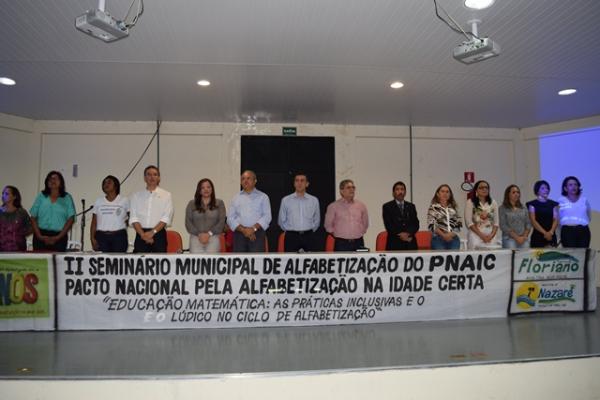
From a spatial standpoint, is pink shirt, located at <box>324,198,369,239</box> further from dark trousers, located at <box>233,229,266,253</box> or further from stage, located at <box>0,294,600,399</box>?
stage, located at <box>0,294,600,399</box>

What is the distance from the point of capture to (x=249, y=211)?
161 inches

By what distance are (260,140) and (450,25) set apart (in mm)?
3939

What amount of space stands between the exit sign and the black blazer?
2792 millimetres

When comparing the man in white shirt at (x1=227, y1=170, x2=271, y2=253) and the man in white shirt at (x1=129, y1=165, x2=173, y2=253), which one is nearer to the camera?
the man in white shirt at (x1=129, y1=165, x2=173, y2=253)

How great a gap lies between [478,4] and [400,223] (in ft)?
7.60

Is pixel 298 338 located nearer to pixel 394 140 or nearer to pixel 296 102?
pixel 296 102

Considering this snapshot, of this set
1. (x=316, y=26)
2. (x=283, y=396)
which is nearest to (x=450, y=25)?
(x=316, y=26)

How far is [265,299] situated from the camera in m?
2.94

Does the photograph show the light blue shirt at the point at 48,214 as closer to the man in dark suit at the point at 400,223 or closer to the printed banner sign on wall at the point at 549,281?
the man in dark suit at the point at 400,223

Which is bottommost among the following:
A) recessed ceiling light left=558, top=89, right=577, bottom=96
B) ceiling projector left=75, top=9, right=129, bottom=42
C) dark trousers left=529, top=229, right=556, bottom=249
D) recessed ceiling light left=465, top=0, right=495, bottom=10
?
dark trousers left=529, top=229, right=556, bottom=249

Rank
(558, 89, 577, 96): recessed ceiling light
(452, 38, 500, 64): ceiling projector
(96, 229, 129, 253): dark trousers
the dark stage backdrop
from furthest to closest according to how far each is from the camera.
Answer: the dark stage backdrop, (558, 89, 577, 96): recessed ceiling light, (96, 229, 129, 253): dark trousers, (452, 38, 500, 64): ceiling projector

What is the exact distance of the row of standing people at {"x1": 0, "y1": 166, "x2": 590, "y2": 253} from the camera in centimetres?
395

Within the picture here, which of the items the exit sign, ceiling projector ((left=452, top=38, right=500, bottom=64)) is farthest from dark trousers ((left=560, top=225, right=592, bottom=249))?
the exit sign

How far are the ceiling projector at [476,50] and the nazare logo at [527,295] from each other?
2.03 metres
